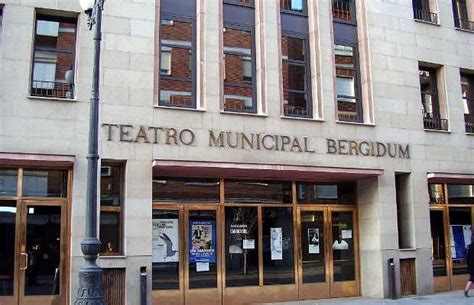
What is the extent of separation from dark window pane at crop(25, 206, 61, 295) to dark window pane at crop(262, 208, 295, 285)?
5348mm

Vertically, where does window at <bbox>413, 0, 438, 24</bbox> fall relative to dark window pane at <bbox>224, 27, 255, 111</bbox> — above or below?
above

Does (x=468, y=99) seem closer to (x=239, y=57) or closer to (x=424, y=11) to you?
(x=424, y=11)

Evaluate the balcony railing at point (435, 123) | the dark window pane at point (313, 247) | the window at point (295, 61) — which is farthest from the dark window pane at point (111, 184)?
the balcony railing at point (435, 123)

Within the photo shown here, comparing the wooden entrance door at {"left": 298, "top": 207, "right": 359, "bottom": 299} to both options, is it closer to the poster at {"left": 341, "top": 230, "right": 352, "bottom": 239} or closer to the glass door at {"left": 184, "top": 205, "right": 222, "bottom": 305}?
the poster at {"left": 341, "top": 230, "right": 352, "bottom": 239}

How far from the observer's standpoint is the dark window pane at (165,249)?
1412 centimetres

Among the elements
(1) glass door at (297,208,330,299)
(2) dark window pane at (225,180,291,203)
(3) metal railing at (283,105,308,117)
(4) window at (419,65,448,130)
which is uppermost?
(4) window at (419,65,448,130)

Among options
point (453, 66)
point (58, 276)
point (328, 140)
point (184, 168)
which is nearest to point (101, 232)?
point (58, 276)

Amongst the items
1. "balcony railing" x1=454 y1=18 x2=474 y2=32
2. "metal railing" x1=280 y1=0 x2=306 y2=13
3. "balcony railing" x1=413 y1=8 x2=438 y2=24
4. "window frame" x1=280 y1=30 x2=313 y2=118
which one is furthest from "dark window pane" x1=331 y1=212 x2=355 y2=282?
"balcony railing" x1=454 y1=18 x2=474 y2=32

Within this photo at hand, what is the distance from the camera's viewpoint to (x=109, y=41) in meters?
13.8

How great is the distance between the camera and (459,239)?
18281 mm

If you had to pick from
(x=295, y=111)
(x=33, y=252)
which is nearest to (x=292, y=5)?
(x=295, y=111)

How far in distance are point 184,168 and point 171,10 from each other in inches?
166

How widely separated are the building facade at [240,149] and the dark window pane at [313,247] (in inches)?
1.7

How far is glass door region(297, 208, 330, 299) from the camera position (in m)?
15.8
